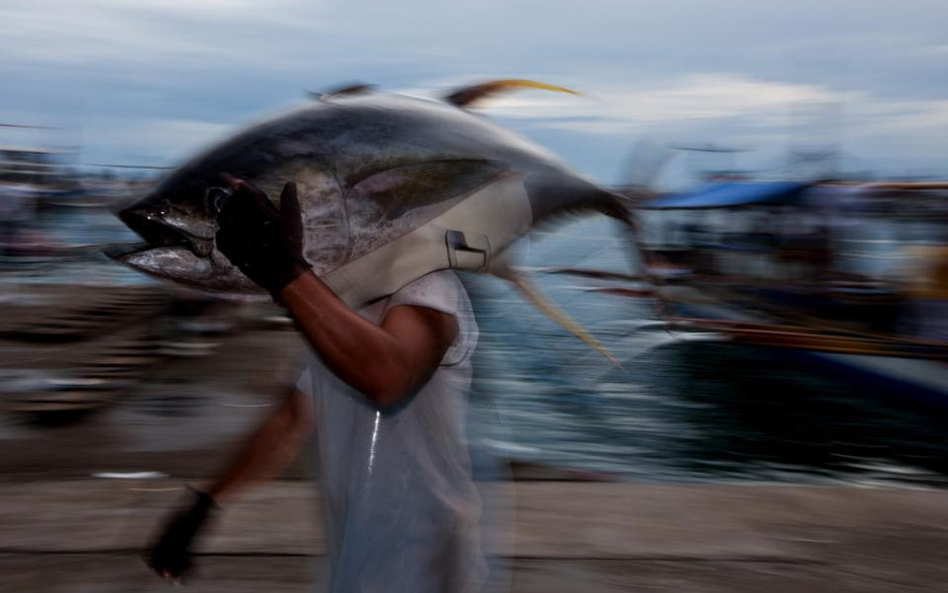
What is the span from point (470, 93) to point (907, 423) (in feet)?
34.2

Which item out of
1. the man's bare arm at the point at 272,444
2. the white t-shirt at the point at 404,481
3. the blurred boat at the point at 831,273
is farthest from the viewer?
the blurred boat at the point at 831,273

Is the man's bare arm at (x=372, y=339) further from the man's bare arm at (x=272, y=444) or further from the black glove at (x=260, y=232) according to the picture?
the man's bare arm at (x=272, y=444)

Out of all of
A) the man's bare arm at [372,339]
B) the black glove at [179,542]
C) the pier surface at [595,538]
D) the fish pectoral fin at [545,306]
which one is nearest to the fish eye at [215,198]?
the man's bare arm at [372,339]

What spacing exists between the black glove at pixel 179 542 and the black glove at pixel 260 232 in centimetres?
76

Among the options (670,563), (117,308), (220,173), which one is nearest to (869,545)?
(670,563)

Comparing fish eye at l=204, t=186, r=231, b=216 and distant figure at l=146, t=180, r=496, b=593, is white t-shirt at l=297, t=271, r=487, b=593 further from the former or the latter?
fish eye at l=204, t=186, r=231, b=216

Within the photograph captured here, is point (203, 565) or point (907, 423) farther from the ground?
point (203, 565)

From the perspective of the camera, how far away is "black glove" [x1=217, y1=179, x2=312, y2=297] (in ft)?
4.13

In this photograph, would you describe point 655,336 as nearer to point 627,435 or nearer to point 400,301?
point 627,435

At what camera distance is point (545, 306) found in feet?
4.82

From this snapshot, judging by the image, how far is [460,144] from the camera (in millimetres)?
1327

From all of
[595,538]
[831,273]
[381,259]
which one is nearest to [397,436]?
[381,259]

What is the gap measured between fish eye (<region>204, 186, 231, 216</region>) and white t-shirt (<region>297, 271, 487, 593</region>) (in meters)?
0.43

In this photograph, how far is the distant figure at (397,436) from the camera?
1453mm
